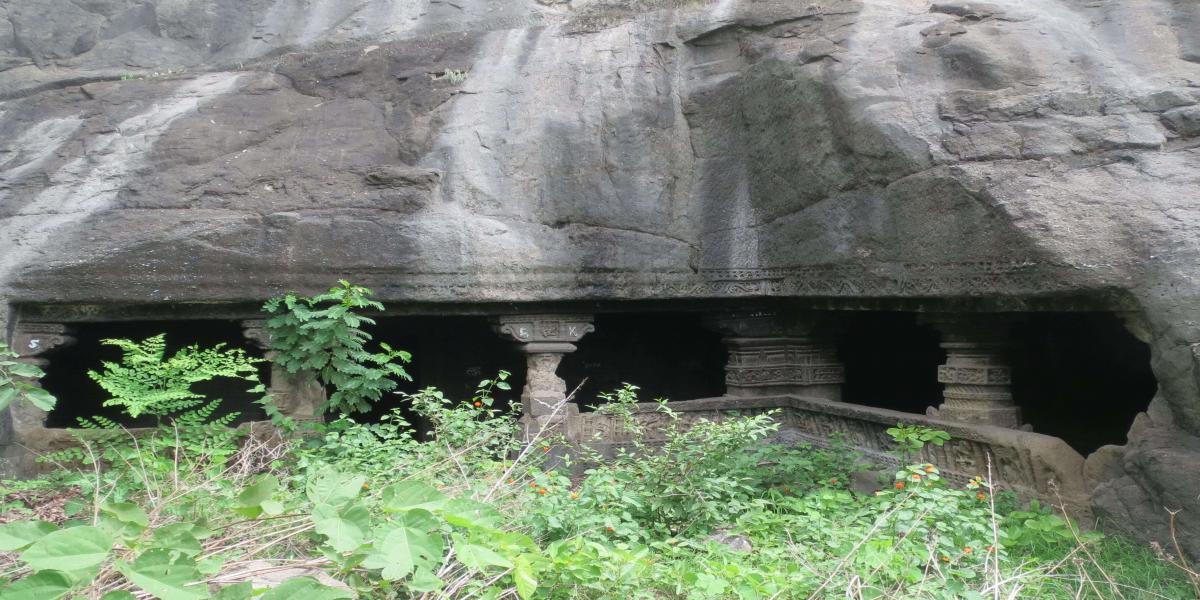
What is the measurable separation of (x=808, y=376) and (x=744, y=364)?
0.46 metres

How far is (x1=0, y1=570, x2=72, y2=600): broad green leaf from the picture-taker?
2.12 meters

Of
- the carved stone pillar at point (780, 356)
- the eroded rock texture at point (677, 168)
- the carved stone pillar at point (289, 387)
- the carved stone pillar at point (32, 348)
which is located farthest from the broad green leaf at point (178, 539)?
the carved stone pillar at point (780, 356)

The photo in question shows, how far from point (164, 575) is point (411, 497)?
665 millimetres

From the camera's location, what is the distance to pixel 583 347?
28.2 feet

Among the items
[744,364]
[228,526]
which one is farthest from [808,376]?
[228,526]

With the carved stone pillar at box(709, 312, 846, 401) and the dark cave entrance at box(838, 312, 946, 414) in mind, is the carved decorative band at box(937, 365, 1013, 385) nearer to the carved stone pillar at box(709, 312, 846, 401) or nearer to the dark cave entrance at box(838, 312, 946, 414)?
the carved stone pillar at box(709, 312, 846, 401)

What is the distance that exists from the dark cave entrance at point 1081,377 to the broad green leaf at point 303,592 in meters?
5.70

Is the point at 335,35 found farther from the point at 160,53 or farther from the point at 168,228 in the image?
the point at 168,228

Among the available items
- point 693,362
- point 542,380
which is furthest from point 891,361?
point 542,380

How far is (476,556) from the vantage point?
2619 mm

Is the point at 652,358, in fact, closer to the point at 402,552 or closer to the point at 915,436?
the point at 915,436

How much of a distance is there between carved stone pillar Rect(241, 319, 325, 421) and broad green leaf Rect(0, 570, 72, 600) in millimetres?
3970

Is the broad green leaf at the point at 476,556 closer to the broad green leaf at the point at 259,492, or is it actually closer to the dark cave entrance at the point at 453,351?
the broad green leaf at the point at 259,492

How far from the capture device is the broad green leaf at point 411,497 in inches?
106
